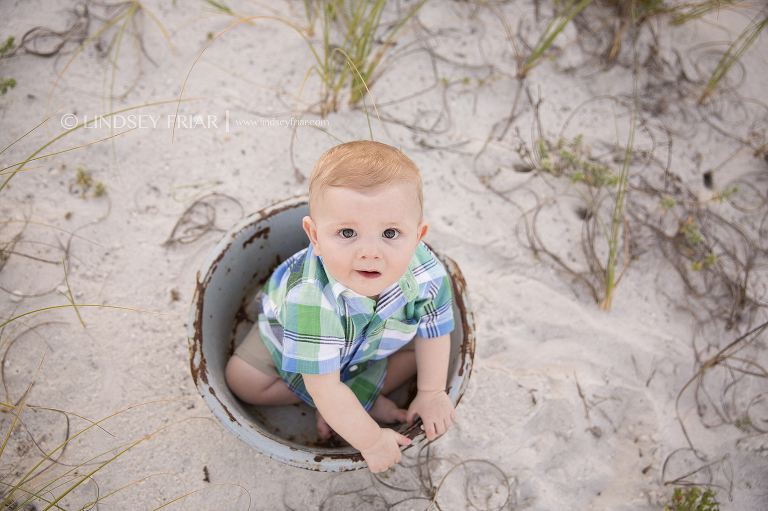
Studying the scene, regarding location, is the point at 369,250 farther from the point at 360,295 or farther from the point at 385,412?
the point at 385,412

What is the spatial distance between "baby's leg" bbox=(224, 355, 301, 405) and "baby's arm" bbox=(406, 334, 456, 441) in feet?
1.43

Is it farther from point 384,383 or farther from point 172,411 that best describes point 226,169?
point 384,383

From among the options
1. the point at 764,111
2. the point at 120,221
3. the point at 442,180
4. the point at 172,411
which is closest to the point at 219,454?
the point at 172,411

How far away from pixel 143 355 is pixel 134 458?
348 mm

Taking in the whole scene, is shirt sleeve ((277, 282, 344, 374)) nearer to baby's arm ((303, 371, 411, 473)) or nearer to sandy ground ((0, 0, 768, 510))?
baby's arm ((303, 371, 411, 473))

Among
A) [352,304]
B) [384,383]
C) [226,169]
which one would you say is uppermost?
[352,304]

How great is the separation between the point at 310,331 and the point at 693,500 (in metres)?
1.39

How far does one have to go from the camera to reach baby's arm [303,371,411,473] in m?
1.21

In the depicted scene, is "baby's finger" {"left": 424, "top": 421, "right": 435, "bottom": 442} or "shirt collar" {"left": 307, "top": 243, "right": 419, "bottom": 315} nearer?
"shirt collar" {"left": 307, "top": 243, "right": 419, "bottom": 315}

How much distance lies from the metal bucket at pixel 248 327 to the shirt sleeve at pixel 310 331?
0.23 meters

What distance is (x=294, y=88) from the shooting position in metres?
2.27

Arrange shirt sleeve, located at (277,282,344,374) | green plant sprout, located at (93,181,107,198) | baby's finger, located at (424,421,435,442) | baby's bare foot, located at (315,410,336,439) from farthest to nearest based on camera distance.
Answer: green plant sprout, located at (93,181,107,198)
baby's bare foot, located at (315,410,336,439)
baby's finger, located at (424,421,435,442)
shirt sleeve, located at (277,282,344,374)

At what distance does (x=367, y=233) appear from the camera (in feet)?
3.47

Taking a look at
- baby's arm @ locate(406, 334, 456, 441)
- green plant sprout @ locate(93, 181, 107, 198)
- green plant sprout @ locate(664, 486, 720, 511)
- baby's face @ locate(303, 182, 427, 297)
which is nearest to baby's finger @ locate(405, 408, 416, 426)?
baby's arm @ locate(406, 334, 456, 441)
